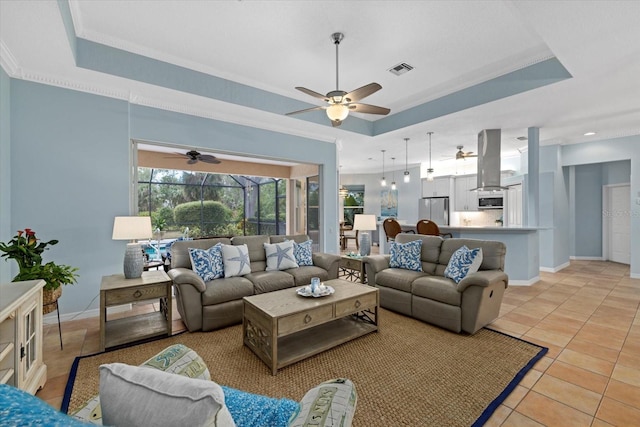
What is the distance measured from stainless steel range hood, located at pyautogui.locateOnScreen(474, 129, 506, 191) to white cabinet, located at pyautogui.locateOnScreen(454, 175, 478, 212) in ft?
9.78

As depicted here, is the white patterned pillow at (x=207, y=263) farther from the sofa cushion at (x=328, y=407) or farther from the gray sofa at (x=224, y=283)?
the sofa cushion at (x=328, y=407)

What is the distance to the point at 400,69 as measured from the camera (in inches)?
150

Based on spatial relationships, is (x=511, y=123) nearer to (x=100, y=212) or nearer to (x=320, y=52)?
(x=320, y=52)

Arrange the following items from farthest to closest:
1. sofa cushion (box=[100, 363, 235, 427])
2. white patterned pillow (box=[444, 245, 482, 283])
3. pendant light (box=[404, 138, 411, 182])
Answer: pendant light (box=[404, 138, 411, 182])
white patterned pillow (box=[444, 245, 482, 283])
sofa cushion (box=[100, 363, 235, 427])

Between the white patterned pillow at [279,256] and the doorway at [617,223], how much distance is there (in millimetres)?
7825

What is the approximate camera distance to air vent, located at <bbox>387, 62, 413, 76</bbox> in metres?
3.70

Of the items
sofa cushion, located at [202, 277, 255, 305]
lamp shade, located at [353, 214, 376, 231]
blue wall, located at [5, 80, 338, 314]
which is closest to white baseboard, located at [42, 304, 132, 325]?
blue wall, located at [5, 80, 338, 314]

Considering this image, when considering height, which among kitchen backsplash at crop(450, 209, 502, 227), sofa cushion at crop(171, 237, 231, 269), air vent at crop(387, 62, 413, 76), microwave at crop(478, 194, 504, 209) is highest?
air vent at crop(387, 62, 413, 76)

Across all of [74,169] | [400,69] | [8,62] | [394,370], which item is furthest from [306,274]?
[8,62]

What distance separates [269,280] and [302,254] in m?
0.81

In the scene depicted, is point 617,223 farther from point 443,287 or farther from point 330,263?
point 330,263

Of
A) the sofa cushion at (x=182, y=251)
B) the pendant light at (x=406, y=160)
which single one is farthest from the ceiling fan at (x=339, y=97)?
the pendant light at (x=406, y=160)

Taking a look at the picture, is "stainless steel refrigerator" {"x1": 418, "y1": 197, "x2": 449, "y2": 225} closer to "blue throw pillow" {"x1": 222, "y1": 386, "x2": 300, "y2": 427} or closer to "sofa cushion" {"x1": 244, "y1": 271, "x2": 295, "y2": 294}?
"sofa cushion" {"x1": 244, "y1": 271, "x2": 295, "y2": 294}

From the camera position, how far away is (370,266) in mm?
4090
